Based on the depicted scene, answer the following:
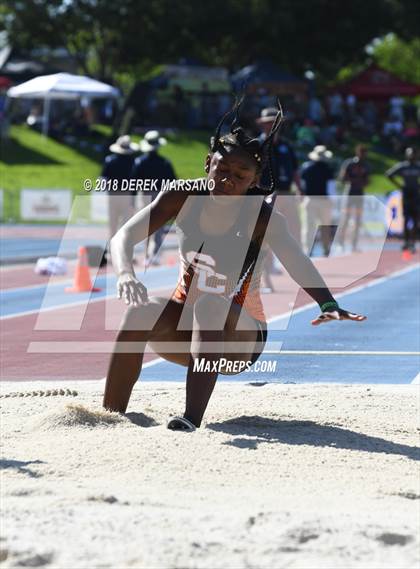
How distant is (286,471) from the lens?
5922 mm

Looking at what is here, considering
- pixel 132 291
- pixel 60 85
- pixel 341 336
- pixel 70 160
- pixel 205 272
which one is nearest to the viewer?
pixel 132 291

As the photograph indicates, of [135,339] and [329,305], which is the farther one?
[135,339]

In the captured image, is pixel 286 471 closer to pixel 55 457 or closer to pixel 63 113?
pixel 55 457

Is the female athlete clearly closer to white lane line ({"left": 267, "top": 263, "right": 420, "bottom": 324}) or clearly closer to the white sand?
the white sand

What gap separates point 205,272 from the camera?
683 centimetres

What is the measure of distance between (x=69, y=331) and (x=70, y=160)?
3163 centimetres

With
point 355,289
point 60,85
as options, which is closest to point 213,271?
point 355,289

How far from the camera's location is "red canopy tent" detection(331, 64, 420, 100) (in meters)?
54.6

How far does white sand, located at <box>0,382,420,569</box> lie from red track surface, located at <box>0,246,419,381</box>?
1.77 m

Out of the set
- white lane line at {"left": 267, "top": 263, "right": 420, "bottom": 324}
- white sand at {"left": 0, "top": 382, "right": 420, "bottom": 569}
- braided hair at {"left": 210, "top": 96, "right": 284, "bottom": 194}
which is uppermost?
braided hair at {"left": 210, "top": 96, "right": 284, "bottom": 194}

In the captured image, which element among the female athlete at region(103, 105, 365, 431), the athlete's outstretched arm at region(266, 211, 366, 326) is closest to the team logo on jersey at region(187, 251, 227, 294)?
the female athlete at region(103, 105, 365, 431)

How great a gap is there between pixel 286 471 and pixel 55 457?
112cm

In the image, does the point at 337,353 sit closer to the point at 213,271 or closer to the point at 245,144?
the point at 213,271

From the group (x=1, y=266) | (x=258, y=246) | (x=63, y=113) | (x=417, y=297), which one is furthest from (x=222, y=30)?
(x=258, y=246)
